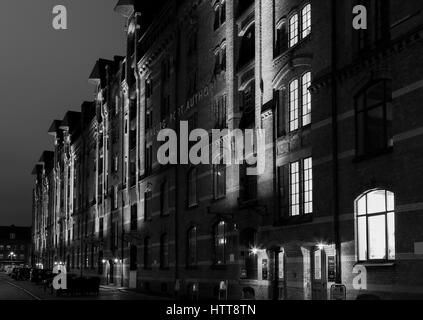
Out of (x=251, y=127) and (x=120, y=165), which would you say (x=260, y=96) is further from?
(x=120, y=165)

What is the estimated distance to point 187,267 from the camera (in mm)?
38812

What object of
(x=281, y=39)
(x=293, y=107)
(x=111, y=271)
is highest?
(x=281, y=39)

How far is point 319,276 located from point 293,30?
33.6 feet

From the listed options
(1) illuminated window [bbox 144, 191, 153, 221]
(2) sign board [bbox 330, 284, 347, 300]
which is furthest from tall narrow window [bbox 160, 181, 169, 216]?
(2) sign board [bbox 330, 284, 347, 300]

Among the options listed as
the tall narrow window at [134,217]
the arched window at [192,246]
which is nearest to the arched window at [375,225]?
the arched window at [192,246]

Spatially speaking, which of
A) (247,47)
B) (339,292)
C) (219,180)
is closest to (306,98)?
(247,47)

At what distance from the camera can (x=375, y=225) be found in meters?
21.9

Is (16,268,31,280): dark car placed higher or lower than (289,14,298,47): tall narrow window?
lower

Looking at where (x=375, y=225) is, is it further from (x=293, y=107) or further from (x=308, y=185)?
(x=293, y=107)

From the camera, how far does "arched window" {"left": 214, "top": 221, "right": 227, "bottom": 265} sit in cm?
3428

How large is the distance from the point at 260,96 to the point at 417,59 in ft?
34.4

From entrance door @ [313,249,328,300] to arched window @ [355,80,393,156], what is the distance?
4311 mm

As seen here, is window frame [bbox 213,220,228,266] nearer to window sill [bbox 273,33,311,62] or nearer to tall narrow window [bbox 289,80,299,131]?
tall narrow window [bbox 289,80,299,131]
